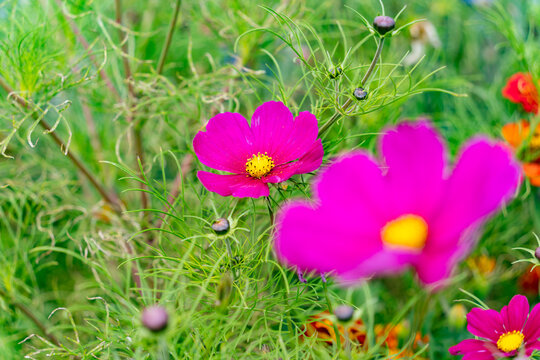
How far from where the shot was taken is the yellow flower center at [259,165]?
13.7 inches

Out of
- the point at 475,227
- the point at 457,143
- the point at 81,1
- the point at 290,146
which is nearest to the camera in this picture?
the point at 475,227

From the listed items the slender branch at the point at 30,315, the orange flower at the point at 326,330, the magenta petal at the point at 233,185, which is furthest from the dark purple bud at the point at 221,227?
the slender branch at the point at 30,315

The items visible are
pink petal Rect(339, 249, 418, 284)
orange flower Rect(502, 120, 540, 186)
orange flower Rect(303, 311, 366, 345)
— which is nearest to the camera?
pink petal Rect(339, 249, 418, 284)

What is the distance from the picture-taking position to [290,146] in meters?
0.34

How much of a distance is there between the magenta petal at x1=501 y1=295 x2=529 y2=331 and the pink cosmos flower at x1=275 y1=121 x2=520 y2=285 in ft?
0.52

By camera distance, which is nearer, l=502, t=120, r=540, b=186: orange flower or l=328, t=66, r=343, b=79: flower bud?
l=328, t=66, r=343, b=79: flower bud

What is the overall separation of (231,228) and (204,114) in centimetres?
25

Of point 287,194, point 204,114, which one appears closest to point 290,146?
point 287,194

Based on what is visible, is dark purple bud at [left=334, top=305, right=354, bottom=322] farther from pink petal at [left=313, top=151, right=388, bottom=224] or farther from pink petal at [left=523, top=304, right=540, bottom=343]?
pink petal at [left=523, top=304, right=540, bottom=343]

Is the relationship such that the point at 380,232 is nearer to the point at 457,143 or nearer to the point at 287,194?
the point at 287,194

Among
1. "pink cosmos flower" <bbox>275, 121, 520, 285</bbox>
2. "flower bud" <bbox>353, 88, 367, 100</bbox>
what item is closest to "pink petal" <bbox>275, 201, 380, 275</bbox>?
"pink cosmos flower" <bbox>275, 121, 520, 285</bbox>

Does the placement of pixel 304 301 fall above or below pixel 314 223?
below

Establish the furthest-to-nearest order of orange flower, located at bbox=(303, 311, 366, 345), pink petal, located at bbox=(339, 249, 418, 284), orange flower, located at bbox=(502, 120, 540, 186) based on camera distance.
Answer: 1. orange flower, located at bbox=(502, 120, 540, 186)
2. orange flower, located at bbox=(303, 311, 366, 345)
3. pink petal, located at bbox=(339, 249, 418, 284)

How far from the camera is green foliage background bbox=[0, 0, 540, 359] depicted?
393 millimetres
